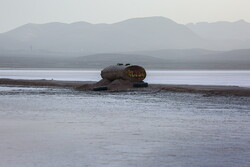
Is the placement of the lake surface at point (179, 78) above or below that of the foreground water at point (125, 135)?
above

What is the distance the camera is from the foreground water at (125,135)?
11.4 metres

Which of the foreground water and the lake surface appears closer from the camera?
the foreground water

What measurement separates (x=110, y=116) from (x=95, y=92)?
15.4 metres

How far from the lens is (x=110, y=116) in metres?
20.5

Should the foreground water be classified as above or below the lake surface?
below

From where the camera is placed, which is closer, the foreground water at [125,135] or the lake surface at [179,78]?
the foreground water at [125,135]

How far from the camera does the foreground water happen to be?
1138cm

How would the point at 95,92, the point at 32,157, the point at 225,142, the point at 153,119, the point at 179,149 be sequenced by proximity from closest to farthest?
the point at 32,157
the point at 179,149
the point at 225,142
the point at 153,119
the point at 95,92

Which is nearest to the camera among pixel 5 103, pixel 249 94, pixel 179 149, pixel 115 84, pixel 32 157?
pixel 32 157

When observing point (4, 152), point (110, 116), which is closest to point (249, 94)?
point (110, 116)

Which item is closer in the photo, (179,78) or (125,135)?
(125,135)

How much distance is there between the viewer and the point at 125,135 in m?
15.0

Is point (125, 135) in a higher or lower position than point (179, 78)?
lower

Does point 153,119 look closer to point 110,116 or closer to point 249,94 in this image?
point 110,116
